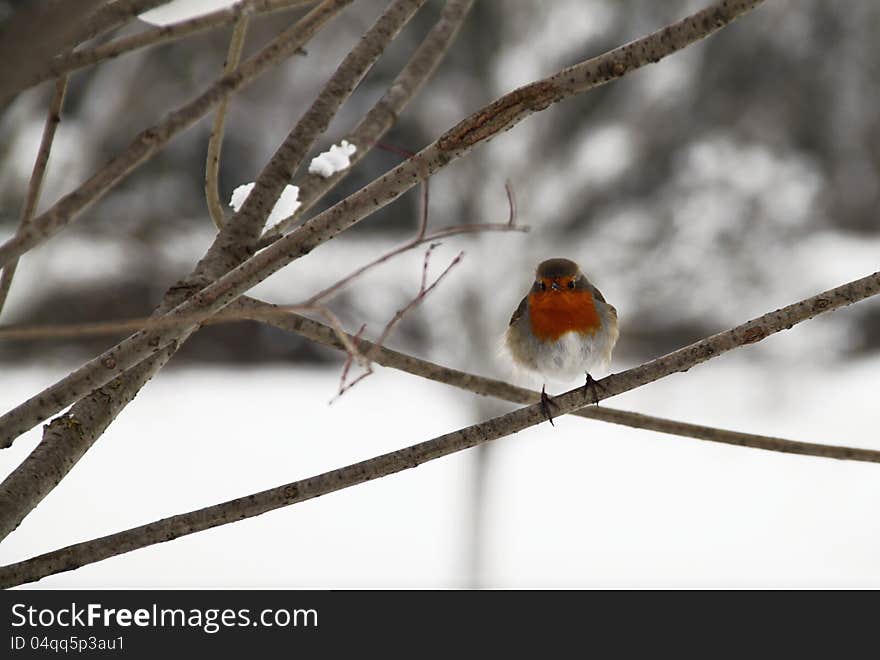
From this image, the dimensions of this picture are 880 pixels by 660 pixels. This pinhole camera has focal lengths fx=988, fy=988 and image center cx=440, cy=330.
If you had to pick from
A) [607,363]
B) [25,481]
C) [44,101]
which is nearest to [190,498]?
[44,101]

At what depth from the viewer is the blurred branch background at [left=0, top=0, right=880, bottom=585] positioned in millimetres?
6375

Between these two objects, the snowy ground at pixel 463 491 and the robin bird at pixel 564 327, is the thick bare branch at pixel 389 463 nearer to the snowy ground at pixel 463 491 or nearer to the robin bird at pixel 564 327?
the robin bird at pixel 564 327

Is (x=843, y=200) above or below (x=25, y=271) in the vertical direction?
above

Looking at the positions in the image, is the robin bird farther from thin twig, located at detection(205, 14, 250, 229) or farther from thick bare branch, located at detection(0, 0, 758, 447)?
thick bare branch, located at detection(0, 0, 758, 447)

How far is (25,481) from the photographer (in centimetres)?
121

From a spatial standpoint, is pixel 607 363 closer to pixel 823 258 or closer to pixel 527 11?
pixel 527 11

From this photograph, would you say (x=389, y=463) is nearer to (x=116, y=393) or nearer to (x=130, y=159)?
(x=116, y=393)

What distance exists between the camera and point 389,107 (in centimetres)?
157

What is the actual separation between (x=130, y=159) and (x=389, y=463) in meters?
0.55

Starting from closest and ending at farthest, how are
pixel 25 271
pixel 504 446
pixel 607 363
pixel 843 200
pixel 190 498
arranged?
pixel 607 363, pixel 25 271, pixel 504 446, pixel 190 498, pixel 843 200

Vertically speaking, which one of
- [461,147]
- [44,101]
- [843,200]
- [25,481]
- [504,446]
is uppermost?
[843,200]

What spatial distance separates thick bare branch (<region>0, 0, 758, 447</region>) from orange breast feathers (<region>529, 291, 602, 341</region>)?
1354 millimetres

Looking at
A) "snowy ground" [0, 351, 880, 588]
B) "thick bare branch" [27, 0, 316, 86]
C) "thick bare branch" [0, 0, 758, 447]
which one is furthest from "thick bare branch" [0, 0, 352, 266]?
"snowy ground" [0, 351, 880, 588]

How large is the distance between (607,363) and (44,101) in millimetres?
4816
